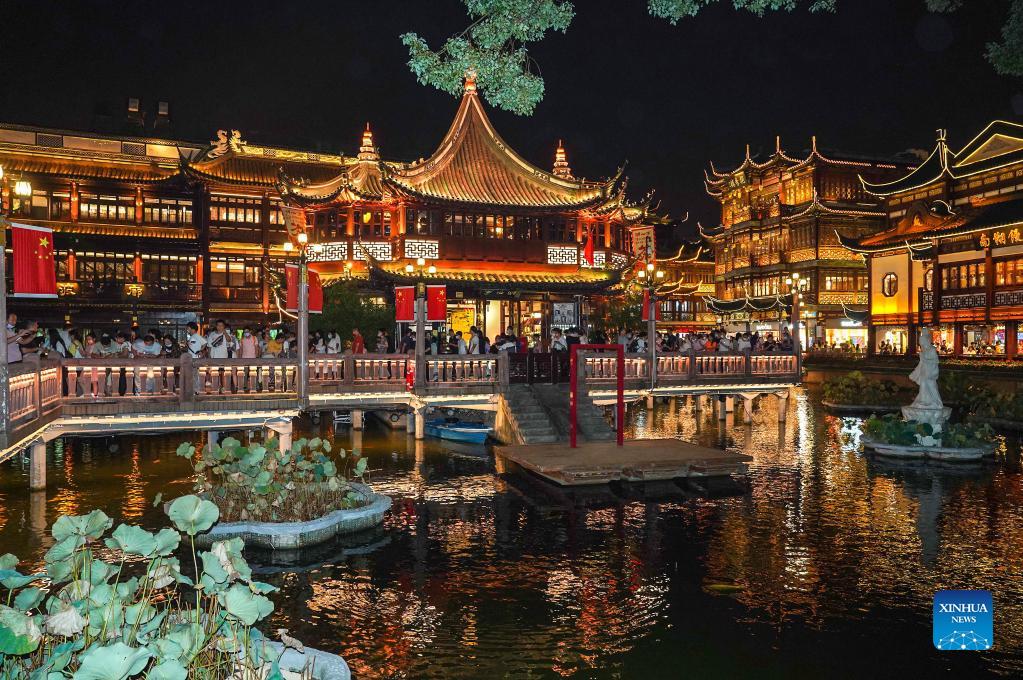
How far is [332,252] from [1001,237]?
32.2m

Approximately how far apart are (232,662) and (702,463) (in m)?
12.3

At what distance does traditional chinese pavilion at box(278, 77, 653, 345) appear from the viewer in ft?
105

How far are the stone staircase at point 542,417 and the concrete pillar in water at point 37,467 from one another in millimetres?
10072

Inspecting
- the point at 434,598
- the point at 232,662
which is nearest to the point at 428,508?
the point at 434,598

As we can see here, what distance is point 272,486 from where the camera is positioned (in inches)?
464

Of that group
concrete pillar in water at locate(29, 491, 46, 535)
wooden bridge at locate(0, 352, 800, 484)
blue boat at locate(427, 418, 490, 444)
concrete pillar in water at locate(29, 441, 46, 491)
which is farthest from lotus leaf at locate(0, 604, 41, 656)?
blue boat at locate(427, 418, 490, 444)

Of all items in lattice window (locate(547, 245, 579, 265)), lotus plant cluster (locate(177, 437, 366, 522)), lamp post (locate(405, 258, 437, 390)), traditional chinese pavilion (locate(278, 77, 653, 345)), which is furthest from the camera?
lattice window (locate(547, 245, 579, 265))

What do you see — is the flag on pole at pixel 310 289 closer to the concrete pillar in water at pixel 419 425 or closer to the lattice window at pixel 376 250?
the concrete pillar in water at pixel 419 425

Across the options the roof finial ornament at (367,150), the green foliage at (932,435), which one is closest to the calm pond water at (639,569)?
the green foliage at (932,435)

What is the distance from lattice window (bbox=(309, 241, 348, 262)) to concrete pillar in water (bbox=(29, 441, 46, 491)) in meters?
18.8

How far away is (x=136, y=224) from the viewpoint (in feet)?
135

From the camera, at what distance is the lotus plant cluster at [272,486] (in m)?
11.7

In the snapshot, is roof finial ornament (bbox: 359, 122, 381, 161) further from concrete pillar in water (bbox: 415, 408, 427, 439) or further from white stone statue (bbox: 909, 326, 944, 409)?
white stone statue (bbox: 909, 326, 944, 409)

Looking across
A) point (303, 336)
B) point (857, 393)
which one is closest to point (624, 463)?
point (303, 336)
